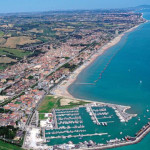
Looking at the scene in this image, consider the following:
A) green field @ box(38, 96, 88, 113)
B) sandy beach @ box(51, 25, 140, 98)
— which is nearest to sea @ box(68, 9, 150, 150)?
sandy beach @ box(51, 25, 140, 98)

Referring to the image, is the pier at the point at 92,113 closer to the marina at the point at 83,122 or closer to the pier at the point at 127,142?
the marina at the point at 83,122

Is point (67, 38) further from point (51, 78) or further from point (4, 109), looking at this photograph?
point (4, 109)

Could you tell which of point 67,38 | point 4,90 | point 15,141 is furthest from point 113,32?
point 15,141

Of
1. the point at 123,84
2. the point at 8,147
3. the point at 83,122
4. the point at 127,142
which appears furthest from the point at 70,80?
the point at 8,147

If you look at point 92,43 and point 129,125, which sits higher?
point 92,43

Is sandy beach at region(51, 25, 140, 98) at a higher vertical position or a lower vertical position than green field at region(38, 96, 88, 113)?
higher

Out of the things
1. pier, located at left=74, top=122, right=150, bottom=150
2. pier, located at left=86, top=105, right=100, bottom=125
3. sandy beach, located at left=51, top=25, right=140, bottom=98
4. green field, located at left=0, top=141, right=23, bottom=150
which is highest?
sandy beach, located at left=51, top=25, right=140, bottom=98

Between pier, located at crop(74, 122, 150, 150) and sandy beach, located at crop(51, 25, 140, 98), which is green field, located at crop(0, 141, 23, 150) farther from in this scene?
sandy beach, located at crop(51, 25, 140, 98)

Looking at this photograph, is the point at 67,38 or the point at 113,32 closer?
the point at 67,38
